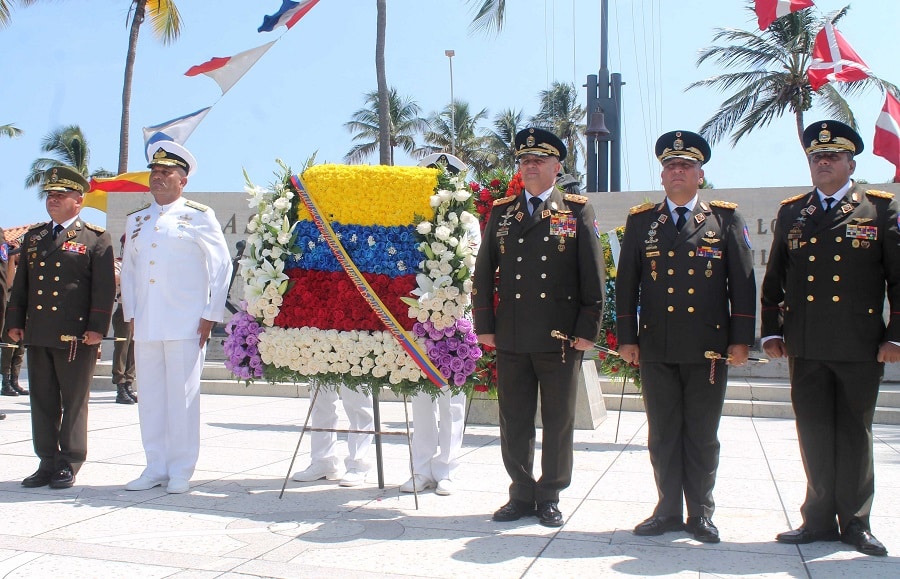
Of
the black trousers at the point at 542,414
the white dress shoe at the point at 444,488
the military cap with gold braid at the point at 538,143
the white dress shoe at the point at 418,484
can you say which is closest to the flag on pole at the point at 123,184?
the white dress shoe at the point at 418,484

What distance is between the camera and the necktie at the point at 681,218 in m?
4.81

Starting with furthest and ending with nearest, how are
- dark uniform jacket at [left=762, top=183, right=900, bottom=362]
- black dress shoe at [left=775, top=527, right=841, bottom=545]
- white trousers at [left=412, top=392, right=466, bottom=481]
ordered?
1. white trousers at [left=412, top=392, right=466, bottom=481]
2. black dress shoe at [left=775, top=527, right=841, bottom=545]
3. dark uniform jacket at [left=762, top=183, right=900, bottom=362]

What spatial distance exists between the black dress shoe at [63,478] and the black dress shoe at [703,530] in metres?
4.00

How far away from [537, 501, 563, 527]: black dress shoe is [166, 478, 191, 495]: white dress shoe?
7.68ft

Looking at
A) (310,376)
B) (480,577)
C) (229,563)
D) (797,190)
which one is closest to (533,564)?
(480,577)

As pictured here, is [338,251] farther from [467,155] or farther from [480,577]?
[467,155]

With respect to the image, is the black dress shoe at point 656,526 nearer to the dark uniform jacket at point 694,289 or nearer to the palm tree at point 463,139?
the dark uniform jacket at point 694,289

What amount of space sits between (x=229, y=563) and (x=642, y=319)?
2.51 m

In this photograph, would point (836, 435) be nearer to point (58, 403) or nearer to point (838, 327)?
point (838, 327)

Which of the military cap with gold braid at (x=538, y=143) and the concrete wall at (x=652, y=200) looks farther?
the concrete wall at (x=652, y=200)

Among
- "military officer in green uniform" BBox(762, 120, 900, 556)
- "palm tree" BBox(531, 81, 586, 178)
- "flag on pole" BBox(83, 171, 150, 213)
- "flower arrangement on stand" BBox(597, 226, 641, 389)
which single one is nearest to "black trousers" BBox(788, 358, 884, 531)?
"military officer in green uniform" BBox(762, 120, 900, 556)

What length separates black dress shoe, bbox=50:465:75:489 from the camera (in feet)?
18.9

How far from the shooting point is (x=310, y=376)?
18.1 ft

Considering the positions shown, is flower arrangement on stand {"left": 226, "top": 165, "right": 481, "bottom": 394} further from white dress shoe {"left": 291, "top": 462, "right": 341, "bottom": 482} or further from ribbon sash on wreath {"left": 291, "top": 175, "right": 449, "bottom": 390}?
white dress shoe {"left": 291, "top": 462, "right": 341, "bottom": 482}
